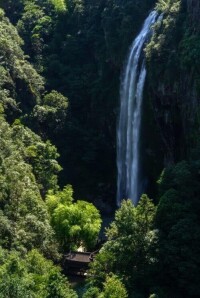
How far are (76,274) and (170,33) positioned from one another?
20.6 metres

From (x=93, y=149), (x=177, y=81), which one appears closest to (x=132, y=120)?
(x=93, y=149)

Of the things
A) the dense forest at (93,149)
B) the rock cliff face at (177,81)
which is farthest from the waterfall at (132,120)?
the rock cliff face at (177,81)

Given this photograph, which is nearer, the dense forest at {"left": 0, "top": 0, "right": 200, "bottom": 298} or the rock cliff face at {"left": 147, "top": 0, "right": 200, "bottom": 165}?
the dense forest at {"left": 0, "top": 0, "right": 200, "bottom": 298}

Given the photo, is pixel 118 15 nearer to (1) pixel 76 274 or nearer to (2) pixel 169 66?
(2) pixel 169 66

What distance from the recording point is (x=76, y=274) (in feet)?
121

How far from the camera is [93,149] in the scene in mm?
→ 52344

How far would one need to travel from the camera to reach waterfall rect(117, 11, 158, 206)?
4666 cm

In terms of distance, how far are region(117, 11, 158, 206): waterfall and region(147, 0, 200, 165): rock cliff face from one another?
3356mm

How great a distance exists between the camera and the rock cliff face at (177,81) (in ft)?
125

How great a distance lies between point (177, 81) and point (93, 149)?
1488 cm

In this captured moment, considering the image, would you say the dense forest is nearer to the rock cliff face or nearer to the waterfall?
the rock cliff face

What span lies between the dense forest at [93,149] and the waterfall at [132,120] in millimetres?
875

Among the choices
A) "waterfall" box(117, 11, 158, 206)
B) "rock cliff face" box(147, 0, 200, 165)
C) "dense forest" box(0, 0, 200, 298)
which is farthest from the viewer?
"waterfall" box(117, 11, 158, 206)

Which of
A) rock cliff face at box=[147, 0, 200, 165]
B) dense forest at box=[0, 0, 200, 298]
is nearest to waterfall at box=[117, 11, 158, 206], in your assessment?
dense forest at box=[0, 0, 200, 298]
